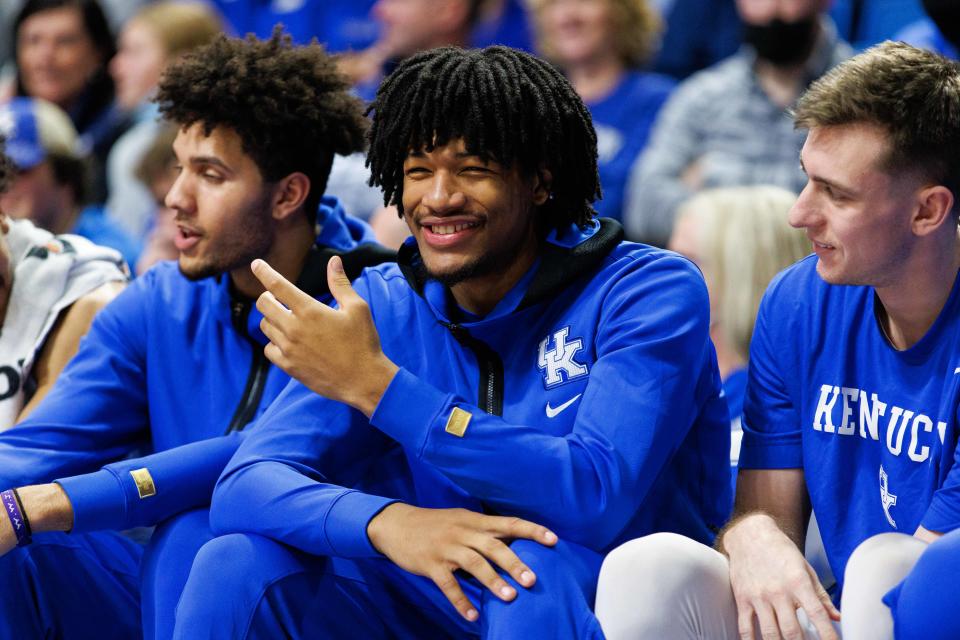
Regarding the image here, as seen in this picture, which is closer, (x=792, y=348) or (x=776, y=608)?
(x=776, y=608)

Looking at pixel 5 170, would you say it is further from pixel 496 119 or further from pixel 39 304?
pixel 496 119

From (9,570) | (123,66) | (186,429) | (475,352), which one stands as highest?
(123,66)

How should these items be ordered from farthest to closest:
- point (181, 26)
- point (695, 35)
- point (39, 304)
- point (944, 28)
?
1. point (181, 26)
2. point (695, 35)
3. point (944, 28)
4. point (39, 304)

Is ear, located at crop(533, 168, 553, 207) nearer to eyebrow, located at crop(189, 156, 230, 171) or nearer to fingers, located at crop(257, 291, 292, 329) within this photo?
fingers, located at crop(257, 291, 292, 329)

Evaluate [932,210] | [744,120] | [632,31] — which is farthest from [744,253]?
[632,31]

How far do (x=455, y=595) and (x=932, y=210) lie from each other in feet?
3.27

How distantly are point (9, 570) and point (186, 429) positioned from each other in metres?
0.50

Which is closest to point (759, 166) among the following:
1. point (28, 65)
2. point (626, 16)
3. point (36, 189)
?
point (626, 16)

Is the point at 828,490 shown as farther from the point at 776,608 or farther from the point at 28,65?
the point at 28,65

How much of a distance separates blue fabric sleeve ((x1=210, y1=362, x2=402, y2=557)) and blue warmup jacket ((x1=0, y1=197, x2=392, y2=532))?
0.47 m

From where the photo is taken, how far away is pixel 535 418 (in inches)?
96.7

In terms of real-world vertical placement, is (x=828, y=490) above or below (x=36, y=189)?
below

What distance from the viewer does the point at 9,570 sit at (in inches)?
109

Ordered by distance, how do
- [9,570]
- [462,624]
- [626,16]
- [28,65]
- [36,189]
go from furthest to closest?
[28,65], [626,16], [36,189], [9,570], [462,624]
